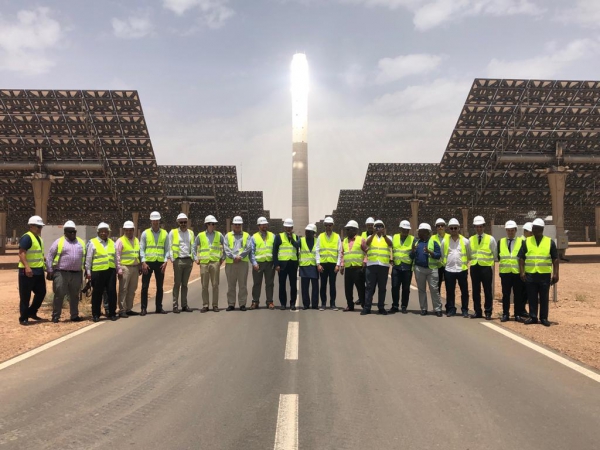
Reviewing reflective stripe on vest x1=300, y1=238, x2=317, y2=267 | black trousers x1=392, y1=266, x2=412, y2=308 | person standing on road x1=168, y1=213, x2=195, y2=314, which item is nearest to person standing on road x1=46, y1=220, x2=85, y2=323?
person standing on road x1=168, y1=213, x2=195, y2=314

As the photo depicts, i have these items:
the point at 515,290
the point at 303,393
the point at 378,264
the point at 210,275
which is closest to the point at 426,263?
the point at 378,264

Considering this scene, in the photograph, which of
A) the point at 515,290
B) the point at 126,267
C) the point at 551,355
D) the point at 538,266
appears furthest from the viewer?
the point at 126,267

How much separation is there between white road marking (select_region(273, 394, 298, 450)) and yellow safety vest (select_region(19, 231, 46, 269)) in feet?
22.6

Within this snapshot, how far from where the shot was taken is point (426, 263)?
10.3 meters

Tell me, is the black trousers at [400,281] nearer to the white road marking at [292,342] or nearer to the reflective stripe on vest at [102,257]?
the white road marking at [292,342]

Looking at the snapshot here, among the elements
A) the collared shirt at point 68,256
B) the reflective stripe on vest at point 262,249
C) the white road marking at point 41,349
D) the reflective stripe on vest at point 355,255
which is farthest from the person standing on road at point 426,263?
the collared shirt at point 68,256

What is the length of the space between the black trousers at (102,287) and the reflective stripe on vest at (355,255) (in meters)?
5.03

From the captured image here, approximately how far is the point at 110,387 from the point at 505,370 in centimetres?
461

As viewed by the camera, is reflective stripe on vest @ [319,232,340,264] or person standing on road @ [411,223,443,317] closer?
person standing on road @ [411,223,443,317]

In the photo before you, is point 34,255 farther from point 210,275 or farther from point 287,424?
point 287,424

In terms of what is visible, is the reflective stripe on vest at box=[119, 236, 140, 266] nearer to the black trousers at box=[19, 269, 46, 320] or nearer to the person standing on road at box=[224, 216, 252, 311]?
the black trousers at box=[19, 269, 46, 320]

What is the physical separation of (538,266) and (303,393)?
6.17 m

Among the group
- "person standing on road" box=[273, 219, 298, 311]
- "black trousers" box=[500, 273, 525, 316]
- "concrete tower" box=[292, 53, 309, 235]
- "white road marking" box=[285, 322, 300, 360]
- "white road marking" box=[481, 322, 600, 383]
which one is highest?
"concrete tower" box=[292, 53, 309, 235]

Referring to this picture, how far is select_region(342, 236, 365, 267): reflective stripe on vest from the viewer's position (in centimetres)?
1084
